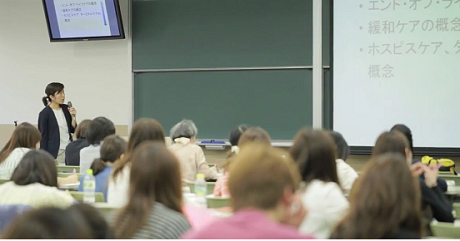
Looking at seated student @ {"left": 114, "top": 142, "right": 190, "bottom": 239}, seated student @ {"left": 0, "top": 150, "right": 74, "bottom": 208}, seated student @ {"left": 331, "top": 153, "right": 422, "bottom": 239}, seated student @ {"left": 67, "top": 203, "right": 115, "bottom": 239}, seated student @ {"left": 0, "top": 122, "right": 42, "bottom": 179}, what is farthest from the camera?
seated student @ {"left": 0, "top": 122, "right": 42, "bottom": 179}

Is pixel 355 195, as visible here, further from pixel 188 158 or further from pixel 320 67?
pixel 320 67

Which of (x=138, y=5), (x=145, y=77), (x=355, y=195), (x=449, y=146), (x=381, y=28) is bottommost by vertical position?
(x=449, y=146)

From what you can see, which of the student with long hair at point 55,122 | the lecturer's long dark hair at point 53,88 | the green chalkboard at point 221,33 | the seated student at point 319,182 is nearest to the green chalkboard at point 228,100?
the green chalkboard at point 221,33

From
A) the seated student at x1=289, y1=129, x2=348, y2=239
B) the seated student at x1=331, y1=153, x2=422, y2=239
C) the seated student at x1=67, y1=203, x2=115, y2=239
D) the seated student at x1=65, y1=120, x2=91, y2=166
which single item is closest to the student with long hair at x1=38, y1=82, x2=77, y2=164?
the seated student at x1=65, y1=120, x2=91, y2=166

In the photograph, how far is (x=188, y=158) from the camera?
4.59 meters

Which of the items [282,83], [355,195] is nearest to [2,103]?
[282,83]

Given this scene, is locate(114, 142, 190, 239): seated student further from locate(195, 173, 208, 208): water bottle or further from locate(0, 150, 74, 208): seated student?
locate(195, 173, 208, 208): water bottle

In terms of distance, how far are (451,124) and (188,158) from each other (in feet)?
10.3

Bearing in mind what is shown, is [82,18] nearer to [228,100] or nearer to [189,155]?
[228,100]

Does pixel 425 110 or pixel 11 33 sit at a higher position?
pixel 11 33

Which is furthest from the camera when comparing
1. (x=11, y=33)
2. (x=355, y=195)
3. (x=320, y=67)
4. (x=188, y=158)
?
(x=11, y=33)

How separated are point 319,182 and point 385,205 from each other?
2.61ft

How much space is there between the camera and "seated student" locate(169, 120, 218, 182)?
4.59m

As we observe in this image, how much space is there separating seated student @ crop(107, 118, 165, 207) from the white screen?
3199 mm
